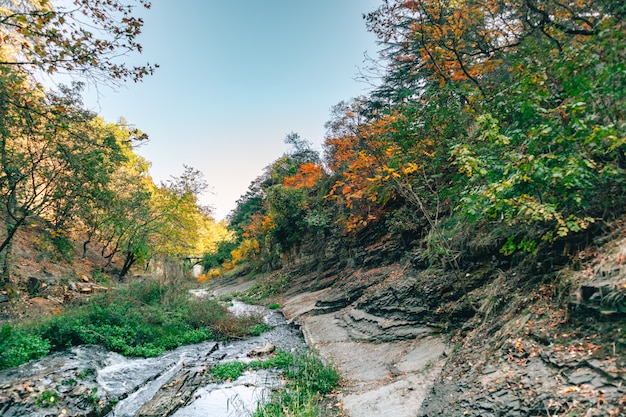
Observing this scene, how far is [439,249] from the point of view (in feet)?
23.6

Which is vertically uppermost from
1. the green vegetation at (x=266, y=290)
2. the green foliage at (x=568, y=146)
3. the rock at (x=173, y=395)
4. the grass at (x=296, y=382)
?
the green foliage at (x=568, y=146)

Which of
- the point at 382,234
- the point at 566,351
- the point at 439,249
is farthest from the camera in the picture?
the point at 382,234

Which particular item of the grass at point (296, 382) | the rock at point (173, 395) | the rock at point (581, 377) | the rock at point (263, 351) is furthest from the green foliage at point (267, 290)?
the rock at point (581, 377)

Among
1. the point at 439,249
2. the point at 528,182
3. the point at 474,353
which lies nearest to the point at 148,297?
the point at 439,249

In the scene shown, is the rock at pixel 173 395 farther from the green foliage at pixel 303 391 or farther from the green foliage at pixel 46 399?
the green foliage at pixel 303 391

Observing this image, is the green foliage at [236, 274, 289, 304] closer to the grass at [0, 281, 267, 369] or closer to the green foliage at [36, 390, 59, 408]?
the grass at [0, 281, 267, 369]

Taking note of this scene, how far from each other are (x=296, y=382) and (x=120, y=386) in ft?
14.7

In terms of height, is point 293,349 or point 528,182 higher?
point 528,182

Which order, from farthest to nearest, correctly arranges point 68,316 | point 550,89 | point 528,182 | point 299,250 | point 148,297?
point 299,250, point 148,297, point 68,316, point 550,89, point 528,182

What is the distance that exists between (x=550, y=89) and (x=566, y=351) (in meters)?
4.20

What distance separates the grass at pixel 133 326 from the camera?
801 centimetres

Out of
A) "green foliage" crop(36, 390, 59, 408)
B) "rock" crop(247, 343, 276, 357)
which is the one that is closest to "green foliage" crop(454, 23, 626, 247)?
"rock" crop(247, 343, 276, 357)

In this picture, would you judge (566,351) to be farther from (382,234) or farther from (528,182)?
(382,234)

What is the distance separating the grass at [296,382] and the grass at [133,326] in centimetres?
367
